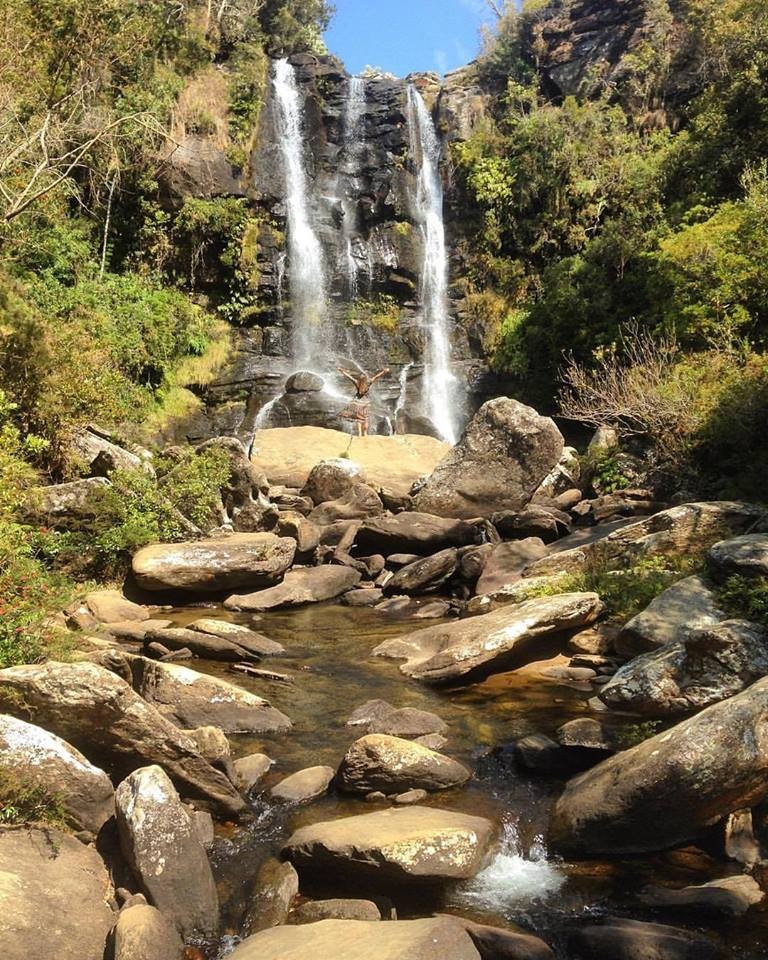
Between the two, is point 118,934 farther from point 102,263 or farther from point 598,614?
point 102,263

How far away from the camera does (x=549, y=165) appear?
26.3 m

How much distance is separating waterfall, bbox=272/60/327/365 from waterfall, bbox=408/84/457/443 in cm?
362

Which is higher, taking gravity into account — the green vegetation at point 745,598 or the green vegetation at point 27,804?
the green vegetation at point 745,598

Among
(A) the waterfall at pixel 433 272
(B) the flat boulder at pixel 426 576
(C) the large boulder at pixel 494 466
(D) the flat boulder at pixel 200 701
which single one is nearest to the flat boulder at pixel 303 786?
(D) the flat boulder at pixel 200 701

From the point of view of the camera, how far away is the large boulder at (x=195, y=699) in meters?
6.70

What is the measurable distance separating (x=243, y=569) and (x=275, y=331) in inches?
598

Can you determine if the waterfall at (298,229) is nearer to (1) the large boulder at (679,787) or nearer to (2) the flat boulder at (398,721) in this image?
(2) the flat boulder at (398,721)

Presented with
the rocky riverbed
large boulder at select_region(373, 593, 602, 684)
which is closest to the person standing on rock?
the rocky riverbed

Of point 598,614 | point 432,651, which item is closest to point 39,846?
point 432,651

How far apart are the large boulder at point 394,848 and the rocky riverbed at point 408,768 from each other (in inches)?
0.6

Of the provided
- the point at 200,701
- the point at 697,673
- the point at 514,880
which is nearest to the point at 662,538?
the point at 697,673

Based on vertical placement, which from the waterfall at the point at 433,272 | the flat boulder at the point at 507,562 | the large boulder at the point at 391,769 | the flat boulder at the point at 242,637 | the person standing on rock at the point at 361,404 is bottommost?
the large boulder at the point at 391,769

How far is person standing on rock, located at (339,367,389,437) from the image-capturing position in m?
21.7

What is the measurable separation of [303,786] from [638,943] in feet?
8.49
